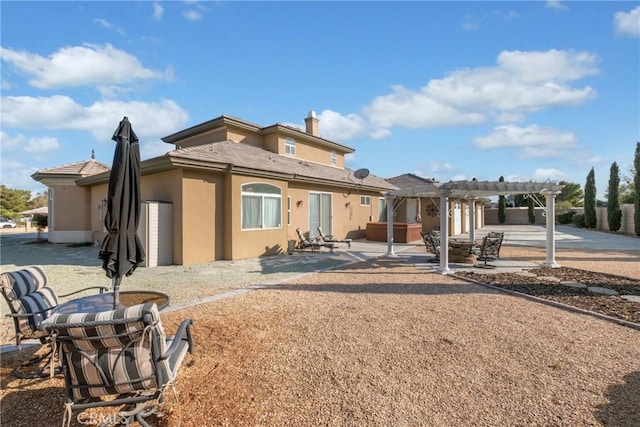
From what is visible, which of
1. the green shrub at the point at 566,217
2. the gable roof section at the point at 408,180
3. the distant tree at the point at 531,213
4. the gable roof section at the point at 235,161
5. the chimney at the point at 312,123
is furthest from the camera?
the distant tree at the point at 531,213

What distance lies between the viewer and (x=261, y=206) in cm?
1322

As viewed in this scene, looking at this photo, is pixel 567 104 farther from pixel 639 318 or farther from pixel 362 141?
pixel 362 141

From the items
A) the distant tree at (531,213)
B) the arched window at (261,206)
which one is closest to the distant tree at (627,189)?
the distant tree at (531,213)

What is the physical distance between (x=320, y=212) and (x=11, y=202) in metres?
56.5

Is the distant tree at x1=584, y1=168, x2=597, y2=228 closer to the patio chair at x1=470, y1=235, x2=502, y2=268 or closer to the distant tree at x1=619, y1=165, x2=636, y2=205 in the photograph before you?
the distant tree at x1=619, y1=165, x2=636, y2=205

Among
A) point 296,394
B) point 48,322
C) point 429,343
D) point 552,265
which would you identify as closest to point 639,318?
point 429,343

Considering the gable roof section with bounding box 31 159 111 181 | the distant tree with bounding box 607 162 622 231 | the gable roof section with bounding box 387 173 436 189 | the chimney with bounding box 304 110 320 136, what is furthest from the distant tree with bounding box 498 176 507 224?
the gable roof section with bounding box 31 159 111 181

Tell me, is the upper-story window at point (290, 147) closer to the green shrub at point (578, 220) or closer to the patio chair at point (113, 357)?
the patio chair at point (113, 357)

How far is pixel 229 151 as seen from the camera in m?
14.5

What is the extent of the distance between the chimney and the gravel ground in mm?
18913

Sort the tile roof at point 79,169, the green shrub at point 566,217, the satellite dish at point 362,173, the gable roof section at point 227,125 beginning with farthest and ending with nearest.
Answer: the green shrub at point 566,217
the tile roof at point 79,169
the gable roof section at point 227,125
the satellite dish at point 362,173

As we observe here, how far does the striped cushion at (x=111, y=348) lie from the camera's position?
8.37ft

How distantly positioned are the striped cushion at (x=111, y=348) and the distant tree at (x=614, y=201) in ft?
124

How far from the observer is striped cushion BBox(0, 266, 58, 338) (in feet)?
12.4
